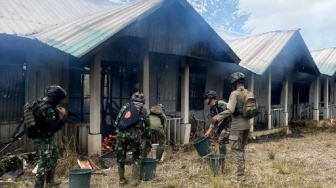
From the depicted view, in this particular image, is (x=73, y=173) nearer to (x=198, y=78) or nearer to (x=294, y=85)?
(x=198, y=78)

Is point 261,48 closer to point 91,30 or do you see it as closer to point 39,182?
point 91,30

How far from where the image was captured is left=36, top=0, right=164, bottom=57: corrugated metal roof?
6.67 metres

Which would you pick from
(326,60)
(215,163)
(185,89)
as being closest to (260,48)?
(185,89)

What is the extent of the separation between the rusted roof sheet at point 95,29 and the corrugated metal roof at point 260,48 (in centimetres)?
383

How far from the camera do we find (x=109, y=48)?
862 centimetres

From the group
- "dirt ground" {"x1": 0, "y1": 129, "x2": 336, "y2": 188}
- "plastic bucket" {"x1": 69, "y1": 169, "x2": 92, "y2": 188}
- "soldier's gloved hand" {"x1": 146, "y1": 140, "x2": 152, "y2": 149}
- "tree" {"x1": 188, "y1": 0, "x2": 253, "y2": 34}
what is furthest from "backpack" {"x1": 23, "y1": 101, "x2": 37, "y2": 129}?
"tree" {"x1": 188, "y1": 0, "x2": 253, "y2": 34}

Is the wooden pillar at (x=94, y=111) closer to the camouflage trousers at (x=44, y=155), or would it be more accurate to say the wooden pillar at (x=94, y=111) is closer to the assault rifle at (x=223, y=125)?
the camouflage trousers at (x=44, y=155)

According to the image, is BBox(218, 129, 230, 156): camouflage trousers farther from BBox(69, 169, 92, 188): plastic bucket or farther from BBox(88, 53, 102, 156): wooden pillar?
BBox(69, 169, 92, 188): plastic bucket

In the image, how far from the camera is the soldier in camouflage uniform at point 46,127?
490 cm

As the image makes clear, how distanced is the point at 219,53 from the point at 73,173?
694 centimetres

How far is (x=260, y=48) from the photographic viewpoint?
1355 centimetres

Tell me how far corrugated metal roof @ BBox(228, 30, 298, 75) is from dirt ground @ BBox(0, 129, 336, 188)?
3.48 meters

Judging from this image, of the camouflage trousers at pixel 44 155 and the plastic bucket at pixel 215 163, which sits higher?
the camouflage trousers at pixel 44 155

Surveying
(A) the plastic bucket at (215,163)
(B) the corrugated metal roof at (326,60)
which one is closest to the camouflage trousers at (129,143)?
(A) the plastic bucket at (215,163)
